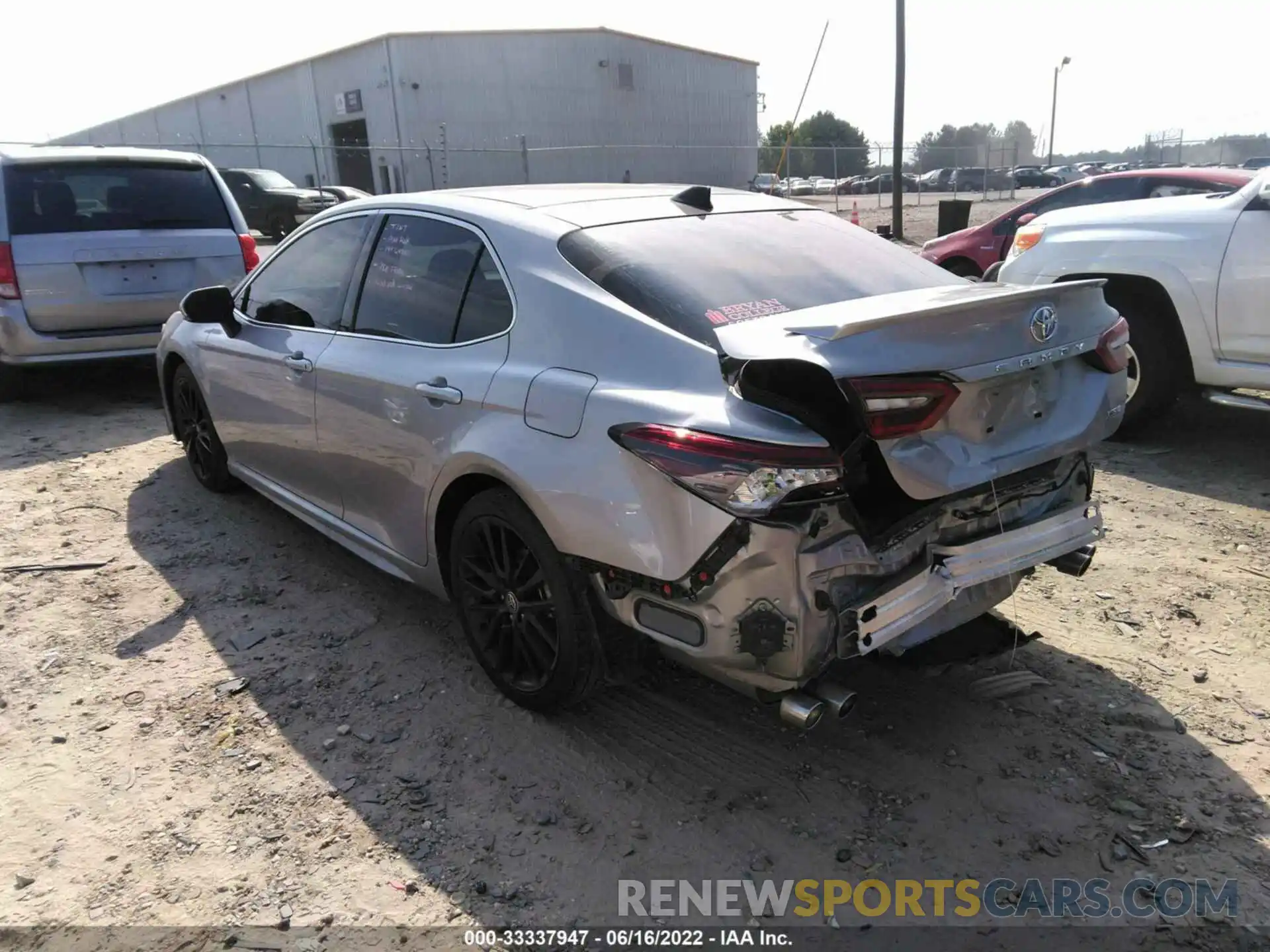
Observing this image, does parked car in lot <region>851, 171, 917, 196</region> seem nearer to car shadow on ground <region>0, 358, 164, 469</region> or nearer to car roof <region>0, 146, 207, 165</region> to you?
car roof <region>0, 146, 207, 165</region>

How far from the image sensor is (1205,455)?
5598 millimetres

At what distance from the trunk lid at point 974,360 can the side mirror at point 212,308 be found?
298cm

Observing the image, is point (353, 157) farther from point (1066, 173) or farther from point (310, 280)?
point (310, 280)

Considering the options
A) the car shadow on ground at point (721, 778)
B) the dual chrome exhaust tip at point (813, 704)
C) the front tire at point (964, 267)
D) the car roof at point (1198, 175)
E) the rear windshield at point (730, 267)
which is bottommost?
the car shadow on ground at point (721, 778)

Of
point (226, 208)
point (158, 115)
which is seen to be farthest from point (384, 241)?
point (158, 115)

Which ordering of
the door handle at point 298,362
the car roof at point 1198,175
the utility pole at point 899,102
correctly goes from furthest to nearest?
the utility pole at point 899,102 → the car roof at point 1198,175 → the door handle at point 298,362

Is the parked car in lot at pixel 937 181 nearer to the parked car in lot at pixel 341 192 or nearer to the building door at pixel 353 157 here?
the building door at pixel 353 157

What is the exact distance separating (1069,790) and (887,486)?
109cm

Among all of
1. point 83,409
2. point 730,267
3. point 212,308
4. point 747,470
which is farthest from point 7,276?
point 747,470

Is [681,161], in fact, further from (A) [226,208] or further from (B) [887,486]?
(B) [887,486]

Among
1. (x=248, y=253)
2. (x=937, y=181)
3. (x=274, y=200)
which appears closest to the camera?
(x=248, y=253)

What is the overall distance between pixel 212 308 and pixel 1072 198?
811 centimetres

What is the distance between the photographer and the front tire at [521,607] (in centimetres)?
277

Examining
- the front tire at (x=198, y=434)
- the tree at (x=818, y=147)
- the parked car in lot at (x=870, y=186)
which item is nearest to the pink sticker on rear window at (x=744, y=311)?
the front tire at (x=198, y=434)
